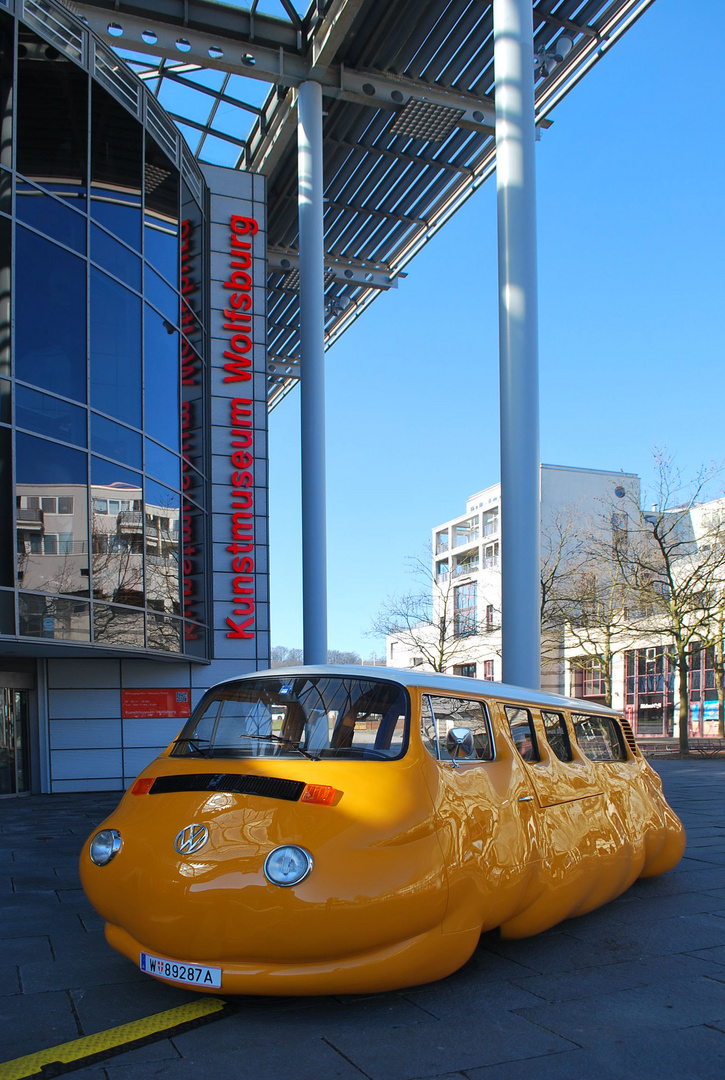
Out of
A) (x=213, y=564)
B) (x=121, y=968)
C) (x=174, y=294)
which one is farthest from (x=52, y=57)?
(x=121, y=968)

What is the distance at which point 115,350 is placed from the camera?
52.9 ft

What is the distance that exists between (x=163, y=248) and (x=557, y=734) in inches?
575

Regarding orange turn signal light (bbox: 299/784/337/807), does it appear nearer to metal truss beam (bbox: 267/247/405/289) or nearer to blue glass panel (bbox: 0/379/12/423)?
blue glass panel (bbox: 0/379/12/423)

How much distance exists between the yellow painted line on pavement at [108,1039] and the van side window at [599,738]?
3.48m

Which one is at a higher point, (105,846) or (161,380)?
(161,380)

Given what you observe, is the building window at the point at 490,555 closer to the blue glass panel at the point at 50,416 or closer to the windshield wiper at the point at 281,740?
the blue glass panel at the point at 50,416

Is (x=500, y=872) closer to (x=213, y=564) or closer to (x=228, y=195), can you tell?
(x=213, y=564)

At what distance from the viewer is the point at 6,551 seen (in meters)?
13.4

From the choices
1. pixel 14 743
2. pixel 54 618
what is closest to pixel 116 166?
pixel 54 618

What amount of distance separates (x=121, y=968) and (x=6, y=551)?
9.20 metres

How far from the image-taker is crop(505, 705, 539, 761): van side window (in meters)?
6.10

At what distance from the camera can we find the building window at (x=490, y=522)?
6800 cm

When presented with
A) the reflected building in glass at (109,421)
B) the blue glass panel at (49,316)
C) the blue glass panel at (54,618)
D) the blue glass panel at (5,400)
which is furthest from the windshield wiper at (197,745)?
the blue glass panel at (49,316)

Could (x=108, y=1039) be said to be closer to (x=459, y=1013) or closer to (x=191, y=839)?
(x=191, y=839)
